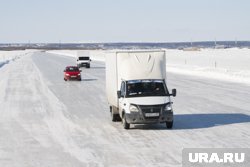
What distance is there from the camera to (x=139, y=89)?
62.5 feet

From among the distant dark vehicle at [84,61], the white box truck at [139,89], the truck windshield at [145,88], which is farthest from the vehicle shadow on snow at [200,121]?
the distant dark vehicle at [84,61]

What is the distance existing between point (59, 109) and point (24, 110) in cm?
154

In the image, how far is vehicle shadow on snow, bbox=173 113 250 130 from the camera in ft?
64.0

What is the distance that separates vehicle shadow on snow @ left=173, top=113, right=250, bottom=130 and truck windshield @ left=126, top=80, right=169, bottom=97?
1.35 meters

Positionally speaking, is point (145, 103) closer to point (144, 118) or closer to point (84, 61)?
point (144, 118)

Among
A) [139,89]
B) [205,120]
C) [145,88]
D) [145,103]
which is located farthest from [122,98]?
[205,120]

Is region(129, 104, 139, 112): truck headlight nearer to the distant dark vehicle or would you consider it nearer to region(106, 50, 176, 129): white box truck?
region(106, 50, 176, 129): white box truck

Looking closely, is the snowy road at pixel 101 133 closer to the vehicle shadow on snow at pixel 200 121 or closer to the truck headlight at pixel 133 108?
the vehicle shadow on snow at pixel 200 121

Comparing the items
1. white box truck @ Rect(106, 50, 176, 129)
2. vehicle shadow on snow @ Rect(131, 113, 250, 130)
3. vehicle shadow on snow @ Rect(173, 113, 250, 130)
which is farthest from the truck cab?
vehicle shadow on snow @ Rect(173, 113, 250, 130)

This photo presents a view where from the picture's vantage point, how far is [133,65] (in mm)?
19516

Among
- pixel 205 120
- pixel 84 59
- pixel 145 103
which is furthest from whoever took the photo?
pixel 84 59

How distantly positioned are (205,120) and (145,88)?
3.17m

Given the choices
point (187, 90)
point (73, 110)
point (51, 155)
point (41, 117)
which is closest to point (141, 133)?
point (51, 155)

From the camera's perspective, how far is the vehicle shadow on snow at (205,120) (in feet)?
64.0
